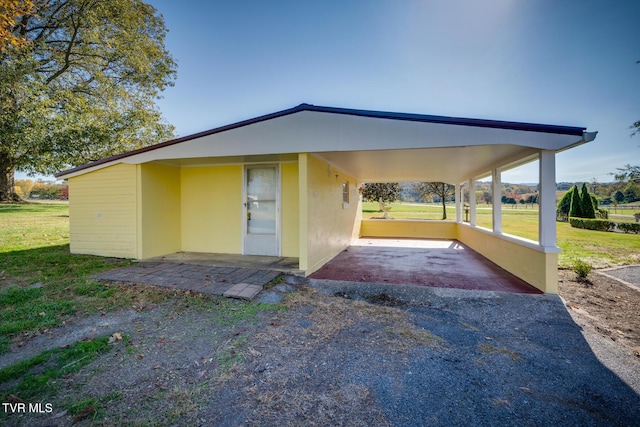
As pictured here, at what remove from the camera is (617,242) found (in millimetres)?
10953

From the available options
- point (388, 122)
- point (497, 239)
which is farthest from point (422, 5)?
point (497, 239)

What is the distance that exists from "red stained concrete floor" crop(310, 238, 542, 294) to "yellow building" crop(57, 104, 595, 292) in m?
0.33

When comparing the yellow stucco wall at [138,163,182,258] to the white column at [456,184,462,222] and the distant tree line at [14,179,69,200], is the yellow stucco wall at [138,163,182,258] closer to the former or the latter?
the white column at [456,184,462,222]

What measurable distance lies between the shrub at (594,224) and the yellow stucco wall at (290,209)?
18301mm

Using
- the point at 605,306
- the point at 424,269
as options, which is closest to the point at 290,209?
the point at 424,269

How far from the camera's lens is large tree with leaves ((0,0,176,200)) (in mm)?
12016

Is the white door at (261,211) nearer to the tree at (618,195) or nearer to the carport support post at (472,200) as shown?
the carport support post at (472,200)

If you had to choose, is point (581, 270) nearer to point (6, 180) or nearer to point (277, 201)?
point (277, 201)

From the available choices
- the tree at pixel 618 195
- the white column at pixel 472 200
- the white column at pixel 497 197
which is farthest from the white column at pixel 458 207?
the tree at pixel 618 195

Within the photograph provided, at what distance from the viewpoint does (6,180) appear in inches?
671

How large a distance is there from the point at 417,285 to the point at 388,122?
9.92 feet

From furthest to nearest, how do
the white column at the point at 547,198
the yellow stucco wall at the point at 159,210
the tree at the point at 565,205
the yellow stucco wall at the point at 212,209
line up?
the tree at the point at 565,205
the yellow stucco wall at the point at 212,209
the yellow stucco wall at the point at 159,210
the white column at the point at 547,198

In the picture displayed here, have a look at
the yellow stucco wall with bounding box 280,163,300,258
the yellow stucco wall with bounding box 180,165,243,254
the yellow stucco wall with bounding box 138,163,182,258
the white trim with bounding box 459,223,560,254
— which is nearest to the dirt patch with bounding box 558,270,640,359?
the white trim with bounding box 459,223,560,254

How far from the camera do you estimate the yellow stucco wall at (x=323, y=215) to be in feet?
18.3
